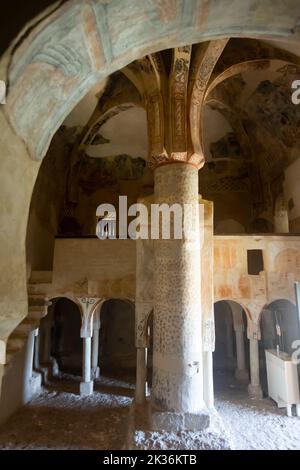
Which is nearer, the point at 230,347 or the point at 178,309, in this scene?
the point at 178,309

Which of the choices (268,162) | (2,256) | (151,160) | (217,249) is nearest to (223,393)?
(217,249)

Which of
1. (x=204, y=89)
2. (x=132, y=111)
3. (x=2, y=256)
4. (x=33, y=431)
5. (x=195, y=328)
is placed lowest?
(x=33, y=431)

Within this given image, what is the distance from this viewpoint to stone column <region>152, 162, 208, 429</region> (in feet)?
19.4

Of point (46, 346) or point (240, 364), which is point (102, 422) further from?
point (240, 364)

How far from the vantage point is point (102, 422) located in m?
7.73

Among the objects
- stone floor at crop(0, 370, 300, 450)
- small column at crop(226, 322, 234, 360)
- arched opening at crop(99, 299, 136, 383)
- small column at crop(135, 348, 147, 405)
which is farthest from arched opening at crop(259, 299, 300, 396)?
arched opening at crop(99, 299, 136, 383)

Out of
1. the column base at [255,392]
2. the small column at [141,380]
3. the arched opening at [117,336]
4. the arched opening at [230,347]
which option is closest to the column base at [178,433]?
the small column at [141,380]

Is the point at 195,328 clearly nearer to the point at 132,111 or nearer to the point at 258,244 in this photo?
the point at 258,244

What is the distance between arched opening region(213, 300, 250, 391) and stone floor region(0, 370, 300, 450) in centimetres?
98

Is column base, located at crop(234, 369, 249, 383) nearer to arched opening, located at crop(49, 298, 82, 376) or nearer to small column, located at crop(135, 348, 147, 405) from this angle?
small column, located at crop(135, 348, 147, 405)

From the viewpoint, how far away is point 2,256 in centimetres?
165

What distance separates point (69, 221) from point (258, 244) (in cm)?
750

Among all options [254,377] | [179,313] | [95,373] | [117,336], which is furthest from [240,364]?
[179,313]

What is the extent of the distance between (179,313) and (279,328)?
16.7 ft
